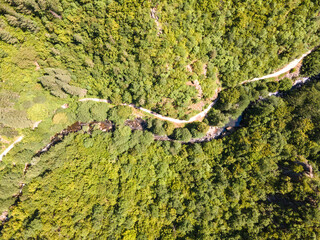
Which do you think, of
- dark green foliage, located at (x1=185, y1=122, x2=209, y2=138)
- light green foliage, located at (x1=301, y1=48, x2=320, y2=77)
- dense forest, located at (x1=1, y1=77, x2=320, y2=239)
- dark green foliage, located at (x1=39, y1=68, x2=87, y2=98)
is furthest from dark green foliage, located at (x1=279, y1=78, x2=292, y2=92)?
dark green foliage, located at (x1=39, y1=68, x2=87, y2=98)

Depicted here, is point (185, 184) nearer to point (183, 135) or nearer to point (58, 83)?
Answer: point (183, 135)

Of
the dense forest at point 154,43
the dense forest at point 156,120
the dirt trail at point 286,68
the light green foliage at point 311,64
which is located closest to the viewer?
the dense forest at point 154,43

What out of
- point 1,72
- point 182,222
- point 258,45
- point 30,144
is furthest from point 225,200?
point 1,72

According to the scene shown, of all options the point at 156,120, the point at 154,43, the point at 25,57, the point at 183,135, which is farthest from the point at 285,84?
the point at 25,57

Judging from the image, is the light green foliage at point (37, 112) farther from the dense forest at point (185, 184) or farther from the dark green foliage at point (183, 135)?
the dark green foliage at point (183, 135)

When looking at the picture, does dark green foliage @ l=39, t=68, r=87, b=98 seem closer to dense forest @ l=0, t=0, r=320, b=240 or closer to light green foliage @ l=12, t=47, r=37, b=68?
dense forest @ l=0, t=0, r=320, b=240

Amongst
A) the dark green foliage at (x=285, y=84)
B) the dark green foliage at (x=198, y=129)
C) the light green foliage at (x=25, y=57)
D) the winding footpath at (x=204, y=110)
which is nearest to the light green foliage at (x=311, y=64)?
the winding footpath at (x=204, y=110)
